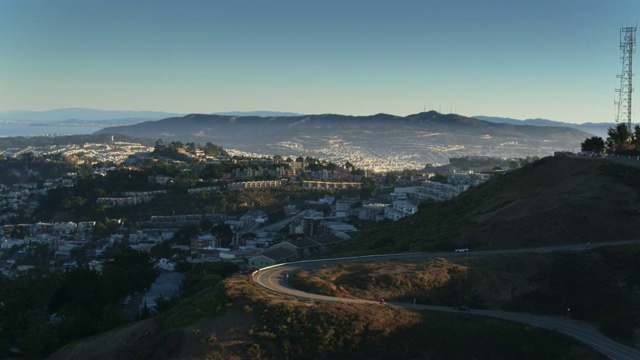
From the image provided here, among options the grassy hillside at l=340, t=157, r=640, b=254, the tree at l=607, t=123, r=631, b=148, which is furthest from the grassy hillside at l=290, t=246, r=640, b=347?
the tree at l=607, t=123, r=631, b=148

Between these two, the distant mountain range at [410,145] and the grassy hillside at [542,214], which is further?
the distant mountain range at [410,145]

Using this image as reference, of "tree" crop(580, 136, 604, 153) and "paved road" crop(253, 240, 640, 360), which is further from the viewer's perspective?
"tree" crop(580, 136, 604, 153)

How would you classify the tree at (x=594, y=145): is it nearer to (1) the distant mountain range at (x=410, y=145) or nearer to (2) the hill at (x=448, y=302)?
(2) the hill at (x=448, y=302)

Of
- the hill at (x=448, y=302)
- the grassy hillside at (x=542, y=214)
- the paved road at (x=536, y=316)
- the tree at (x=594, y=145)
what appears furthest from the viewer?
the tree at (x=594, y=145)

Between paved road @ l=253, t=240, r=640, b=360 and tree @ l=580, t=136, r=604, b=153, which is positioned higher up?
tree @ l=580, t=136, r=604, b=153

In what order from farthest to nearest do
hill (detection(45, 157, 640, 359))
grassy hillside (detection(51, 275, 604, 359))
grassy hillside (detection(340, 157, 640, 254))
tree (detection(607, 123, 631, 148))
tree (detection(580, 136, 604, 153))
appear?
tree (detection(580, 136, 604, 153)), tree (detection(607, 123, 631, 148)), grassy hillside (detection(340, 157, 640, 254)), hill (detection(45, 157, 640, 359)), grassy hillside (detection(51, 275, 604, 359))

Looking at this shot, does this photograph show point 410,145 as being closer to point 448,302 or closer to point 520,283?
point 520,283

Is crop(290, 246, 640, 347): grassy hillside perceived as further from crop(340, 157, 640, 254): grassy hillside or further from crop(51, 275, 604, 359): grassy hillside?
crop(340, 157, 640, 254): grassy hillside

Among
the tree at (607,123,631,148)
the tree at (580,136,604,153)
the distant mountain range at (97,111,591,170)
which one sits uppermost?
the tree at (607,123,631,148)

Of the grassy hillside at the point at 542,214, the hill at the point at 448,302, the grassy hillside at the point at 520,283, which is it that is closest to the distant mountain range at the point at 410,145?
the grassy hillside at the point at 542,214
